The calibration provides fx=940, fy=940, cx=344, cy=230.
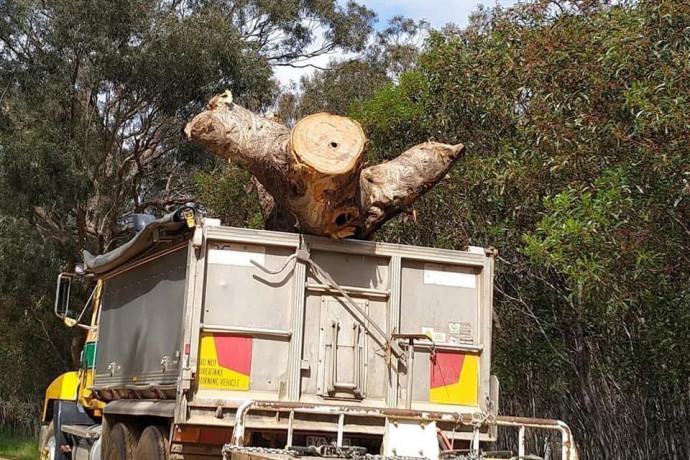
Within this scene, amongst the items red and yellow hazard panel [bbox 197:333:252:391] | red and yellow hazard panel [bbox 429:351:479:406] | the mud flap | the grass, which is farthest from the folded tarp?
the grass

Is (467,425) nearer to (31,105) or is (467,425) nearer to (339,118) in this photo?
(339,118)

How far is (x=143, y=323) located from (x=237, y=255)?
185cm

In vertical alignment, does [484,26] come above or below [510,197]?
above

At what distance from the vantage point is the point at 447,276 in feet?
26.0

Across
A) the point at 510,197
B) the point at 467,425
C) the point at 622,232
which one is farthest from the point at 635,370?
the point at 467,425

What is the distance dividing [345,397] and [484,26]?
7.67 metres

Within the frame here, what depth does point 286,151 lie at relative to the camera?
7836 millimetres

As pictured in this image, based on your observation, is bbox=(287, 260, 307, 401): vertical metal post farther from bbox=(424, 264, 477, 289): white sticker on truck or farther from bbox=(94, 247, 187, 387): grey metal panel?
bbox=(424, 264, 477, 289): white sticker on truck

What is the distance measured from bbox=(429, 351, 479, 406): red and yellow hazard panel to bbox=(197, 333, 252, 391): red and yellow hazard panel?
1564 millimetres

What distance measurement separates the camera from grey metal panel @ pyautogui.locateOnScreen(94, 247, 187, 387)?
7707mm

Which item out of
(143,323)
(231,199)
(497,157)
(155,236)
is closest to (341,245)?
(155,236)

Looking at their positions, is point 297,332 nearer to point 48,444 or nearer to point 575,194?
point 575,194

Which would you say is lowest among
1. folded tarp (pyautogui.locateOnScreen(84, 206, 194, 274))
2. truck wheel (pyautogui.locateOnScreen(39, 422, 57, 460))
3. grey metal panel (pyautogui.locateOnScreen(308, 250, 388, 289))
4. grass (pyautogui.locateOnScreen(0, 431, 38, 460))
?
grass (pyautogui.locateOnScreen(0, 431, 38, 460))

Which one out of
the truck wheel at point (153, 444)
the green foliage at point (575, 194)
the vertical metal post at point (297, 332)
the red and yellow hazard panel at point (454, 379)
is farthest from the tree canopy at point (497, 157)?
the truck wheel at point (153, 444)
